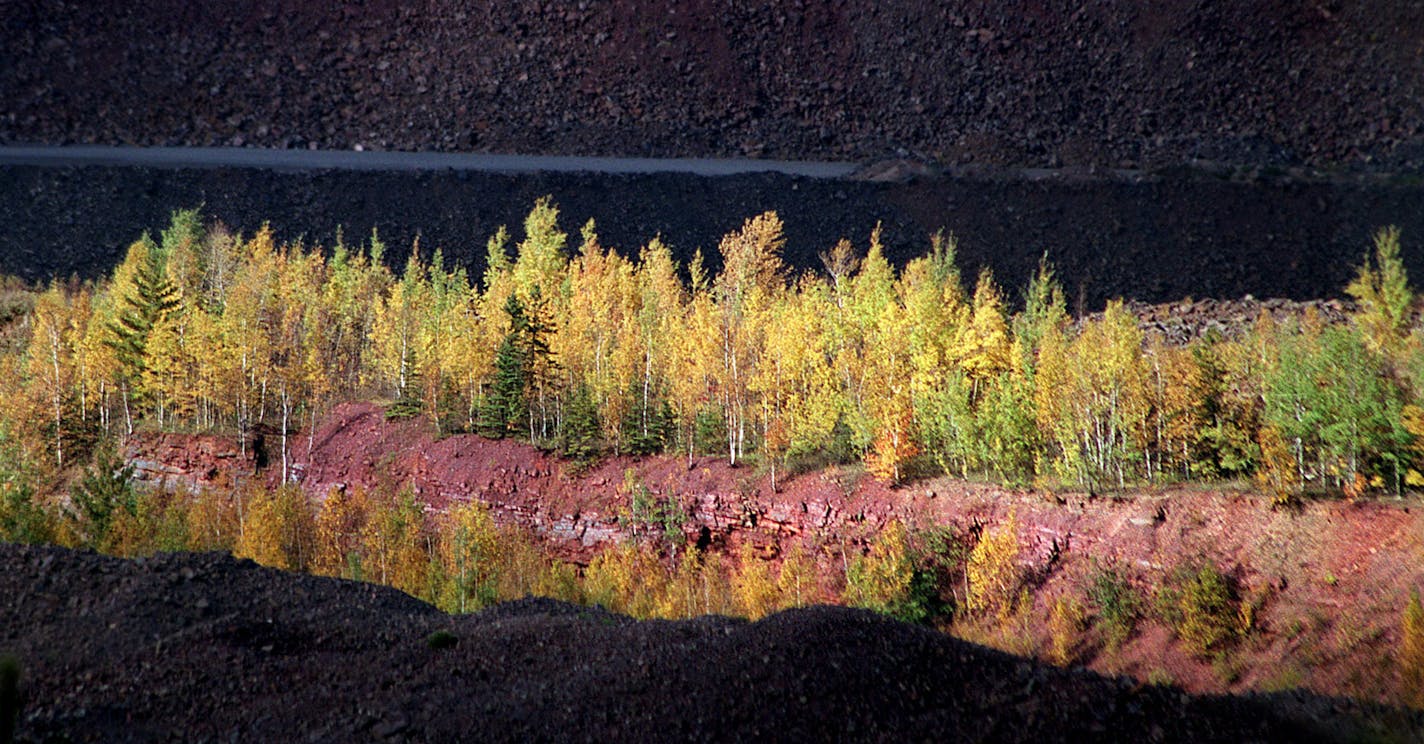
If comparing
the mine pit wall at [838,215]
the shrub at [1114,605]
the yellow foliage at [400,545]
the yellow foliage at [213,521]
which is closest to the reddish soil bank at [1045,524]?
the shrub at [1114,605]

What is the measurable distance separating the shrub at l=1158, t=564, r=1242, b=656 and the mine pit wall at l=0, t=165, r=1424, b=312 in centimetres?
2865

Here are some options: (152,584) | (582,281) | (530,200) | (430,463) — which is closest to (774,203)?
(530,200)

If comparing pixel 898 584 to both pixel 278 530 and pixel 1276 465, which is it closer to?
pixel 1276 465

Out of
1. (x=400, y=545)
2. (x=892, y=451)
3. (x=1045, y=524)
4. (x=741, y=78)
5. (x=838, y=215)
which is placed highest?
(x=741, y=78)

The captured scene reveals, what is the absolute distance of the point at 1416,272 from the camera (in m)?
39.2

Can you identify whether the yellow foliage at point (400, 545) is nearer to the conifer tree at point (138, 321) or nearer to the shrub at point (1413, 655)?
the conifer tree at point (138, 321)

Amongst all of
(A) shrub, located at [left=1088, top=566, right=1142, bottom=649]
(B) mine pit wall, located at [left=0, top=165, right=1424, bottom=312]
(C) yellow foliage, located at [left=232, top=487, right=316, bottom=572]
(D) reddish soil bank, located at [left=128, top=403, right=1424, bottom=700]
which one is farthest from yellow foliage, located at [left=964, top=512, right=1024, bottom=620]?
(B) mine pit wall, located at [left=0, top=165, right=1424, bottom=312]

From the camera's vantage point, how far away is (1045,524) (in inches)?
902

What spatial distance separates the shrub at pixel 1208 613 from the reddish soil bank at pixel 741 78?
42.0m

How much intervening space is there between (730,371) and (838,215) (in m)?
25.8

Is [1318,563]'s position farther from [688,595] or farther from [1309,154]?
[1309,154]

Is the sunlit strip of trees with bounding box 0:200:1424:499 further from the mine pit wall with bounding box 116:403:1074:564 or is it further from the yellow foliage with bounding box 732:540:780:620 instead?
the yellow foliage with bounding box 732:540:780:620

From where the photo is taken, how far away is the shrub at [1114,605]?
2064 cm

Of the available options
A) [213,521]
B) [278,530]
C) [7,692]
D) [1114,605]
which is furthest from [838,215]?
[7,692]
